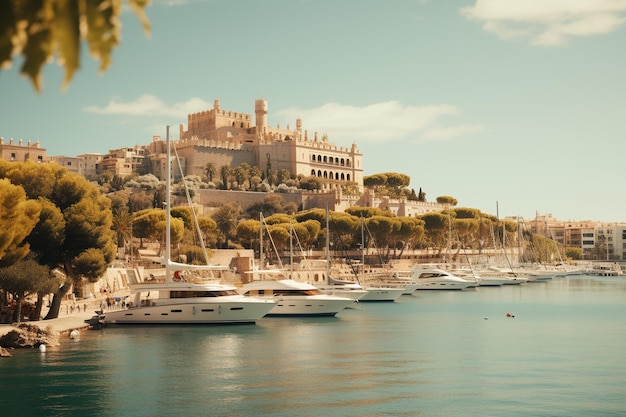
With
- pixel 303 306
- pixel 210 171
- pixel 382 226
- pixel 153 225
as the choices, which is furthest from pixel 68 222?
pixel 210 171

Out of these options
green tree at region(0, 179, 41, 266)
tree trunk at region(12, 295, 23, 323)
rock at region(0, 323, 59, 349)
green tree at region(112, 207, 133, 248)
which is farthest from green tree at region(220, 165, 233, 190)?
rock at region(0, 323, 59, 349)

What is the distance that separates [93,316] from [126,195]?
50.9 m

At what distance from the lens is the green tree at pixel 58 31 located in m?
2.36

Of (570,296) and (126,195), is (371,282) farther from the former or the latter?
(126,195)

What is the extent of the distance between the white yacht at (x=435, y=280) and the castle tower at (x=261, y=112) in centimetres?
5646

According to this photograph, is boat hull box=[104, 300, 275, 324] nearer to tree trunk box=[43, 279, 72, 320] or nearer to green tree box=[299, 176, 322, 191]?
tree trunk box=[43, 279, 72, 320]

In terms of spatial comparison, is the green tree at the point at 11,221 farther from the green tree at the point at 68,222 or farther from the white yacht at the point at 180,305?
the white yacht at the point at 180,305

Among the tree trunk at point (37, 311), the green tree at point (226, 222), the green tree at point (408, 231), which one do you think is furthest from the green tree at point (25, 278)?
the green tree at point (408, 231)

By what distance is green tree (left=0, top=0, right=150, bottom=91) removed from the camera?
2.36 m

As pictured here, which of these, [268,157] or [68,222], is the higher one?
[268,157]

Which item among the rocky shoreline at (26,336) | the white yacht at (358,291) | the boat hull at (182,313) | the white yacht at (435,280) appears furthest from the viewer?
the white yacht at (435,280)

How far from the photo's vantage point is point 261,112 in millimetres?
123500

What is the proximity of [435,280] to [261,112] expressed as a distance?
59.2 meters

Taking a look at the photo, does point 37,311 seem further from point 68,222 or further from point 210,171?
point 210,171
